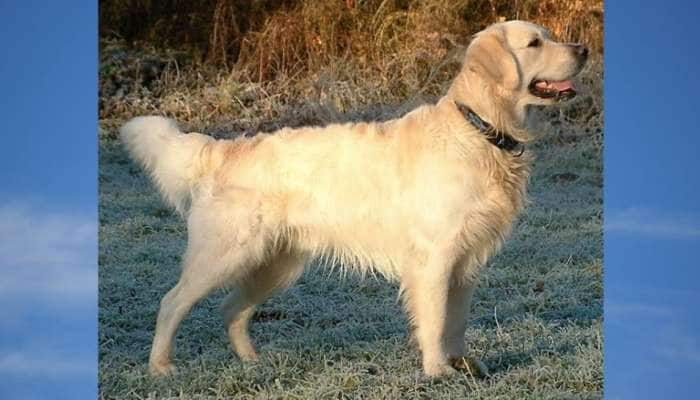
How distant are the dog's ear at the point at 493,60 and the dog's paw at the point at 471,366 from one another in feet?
3.21

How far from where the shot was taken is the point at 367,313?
442cm

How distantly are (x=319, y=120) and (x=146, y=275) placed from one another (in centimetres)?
95

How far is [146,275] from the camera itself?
14.3 ft

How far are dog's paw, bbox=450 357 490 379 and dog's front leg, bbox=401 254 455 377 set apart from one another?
6 cm

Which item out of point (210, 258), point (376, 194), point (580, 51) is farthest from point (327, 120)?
point (580, 51)

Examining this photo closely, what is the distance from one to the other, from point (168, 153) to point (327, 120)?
820mm

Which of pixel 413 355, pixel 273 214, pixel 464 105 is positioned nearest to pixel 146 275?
pixel 273 214

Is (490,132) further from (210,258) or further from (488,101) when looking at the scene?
(210,258)

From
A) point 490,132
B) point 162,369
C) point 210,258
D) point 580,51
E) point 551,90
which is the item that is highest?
point 580,51

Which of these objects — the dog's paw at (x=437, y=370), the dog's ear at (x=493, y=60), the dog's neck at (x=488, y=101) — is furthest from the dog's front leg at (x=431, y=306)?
the dog's ear at (x=493, y=60)

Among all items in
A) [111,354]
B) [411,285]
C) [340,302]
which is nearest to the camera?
[411,285]

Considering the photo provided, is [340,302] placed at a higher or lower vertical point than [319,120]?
lower

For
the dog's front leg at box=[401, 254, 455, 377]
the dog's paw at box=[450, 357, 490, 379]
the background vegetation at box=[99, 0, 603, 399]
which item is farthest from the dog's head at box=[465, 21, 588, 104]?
the dog's paw at box=[450, 357, 490, 379]

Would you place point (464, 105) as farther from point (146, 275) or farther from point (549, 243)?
point (146, 275)
